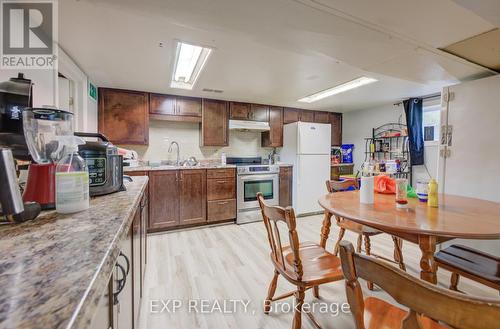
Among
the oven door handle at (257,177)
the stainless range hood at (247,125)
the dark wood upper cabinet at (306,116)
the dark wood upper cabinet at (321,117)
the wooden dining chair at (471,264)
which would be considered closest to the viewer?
the wooden dining chair at (471,264)

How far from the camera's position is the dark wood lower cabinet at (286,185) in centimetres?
396

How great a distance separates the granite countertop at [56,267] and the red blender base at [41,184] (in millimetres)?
77

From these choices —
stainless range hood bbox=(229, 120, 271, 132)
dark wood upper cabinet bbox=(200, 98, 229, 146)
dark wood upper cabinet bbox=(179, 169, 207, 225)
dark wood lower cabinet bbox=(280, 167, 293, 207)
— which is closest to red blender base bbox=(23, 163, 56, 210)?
dark wood upper cabinet bbox=(179, 169, 207, 225)

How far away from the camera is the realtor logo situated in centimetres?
142

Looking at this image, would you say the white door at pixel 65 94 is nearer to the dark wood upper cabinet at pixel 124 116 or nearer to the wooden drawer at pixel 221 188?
the dark wood upper cabinet at pixel 124 116

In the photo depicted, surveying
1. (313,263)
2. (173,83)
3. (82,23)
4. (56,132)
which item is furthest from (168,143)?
(313,263)

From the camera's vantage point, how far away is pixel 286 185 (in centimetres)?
399

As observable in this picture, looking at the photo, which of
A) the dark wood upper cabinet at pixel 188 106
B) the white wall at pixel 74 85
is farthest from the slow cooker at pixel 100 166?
the dark wood upper cabinet at pixel 188 106

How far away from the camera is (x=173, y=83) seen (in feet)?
9.71

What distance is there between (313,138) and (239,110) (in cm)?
142

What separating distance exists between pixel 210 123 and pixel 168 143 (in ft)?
2.61

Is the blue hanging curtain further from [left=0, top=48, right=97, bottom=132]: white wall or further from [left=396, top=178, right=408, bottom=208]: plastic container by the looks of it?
[left=0, top=48, right=97, bottom=132]: white wall

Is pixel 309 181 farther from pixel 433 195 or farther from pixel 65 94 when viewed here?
pixel 65 94

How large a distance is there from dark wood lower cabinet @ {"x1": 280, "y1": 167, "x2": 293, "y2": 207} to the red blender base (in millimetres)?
3373
